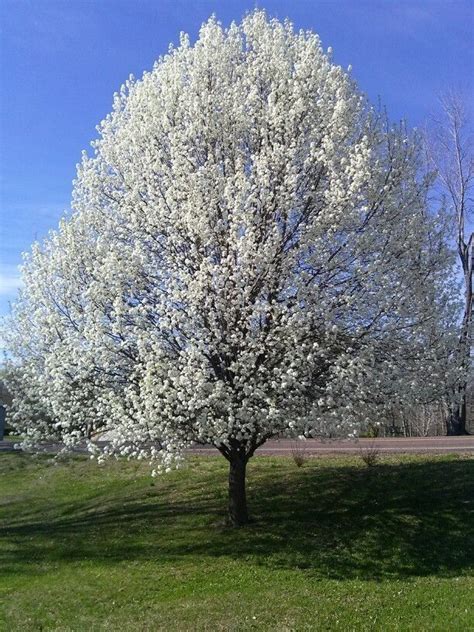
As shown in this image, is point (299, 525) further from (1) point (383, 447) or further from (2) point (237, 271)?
(1) point (383, 447)

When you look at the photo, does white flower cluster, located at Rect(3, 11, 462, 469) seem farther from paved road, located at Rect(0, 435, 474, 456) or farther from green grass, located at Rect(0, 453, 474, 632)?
paved road, located at Rect(0, 435, 474, 456)

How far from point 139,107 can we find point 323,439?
789cm

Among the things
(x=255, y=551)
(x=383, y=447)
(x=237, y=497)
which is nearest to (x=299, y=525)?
(x=237, y=497)

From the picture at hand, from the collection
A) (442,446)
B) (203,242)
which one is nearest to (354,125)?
(203,242)

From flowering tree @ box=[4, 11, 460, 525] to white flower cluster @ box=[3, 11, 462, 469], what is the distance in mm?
42

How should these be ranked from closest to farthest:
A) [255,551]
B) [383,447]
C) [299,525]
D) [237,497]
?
1. [255,551]
2. [299,525]
3. [237,497]
4. [383,447]

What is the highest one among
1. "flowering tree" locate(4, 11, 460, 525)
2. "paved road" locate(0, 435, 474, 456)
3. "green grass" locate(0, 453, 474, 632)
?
"flowering tree" locate(4, 11, 460, 525)

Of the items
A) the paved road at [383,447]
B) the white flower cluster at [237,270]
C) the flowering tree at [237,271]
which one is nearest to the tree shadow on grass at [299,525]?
the flowering tree at [237,271]

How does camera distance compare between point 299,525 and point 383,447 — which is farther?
point 383,447

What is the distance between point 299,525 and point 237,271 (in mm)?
5801

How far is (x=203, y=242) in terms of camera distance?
11469 mm

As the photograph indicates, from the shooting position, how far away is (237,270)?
36.2 ft

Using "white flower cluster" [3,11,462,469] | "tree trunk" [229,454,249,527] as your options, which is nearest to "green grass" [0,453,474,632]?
"tree trunk" [229,454,249,527]

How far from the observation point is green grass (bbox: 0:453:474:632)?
9000 mm
